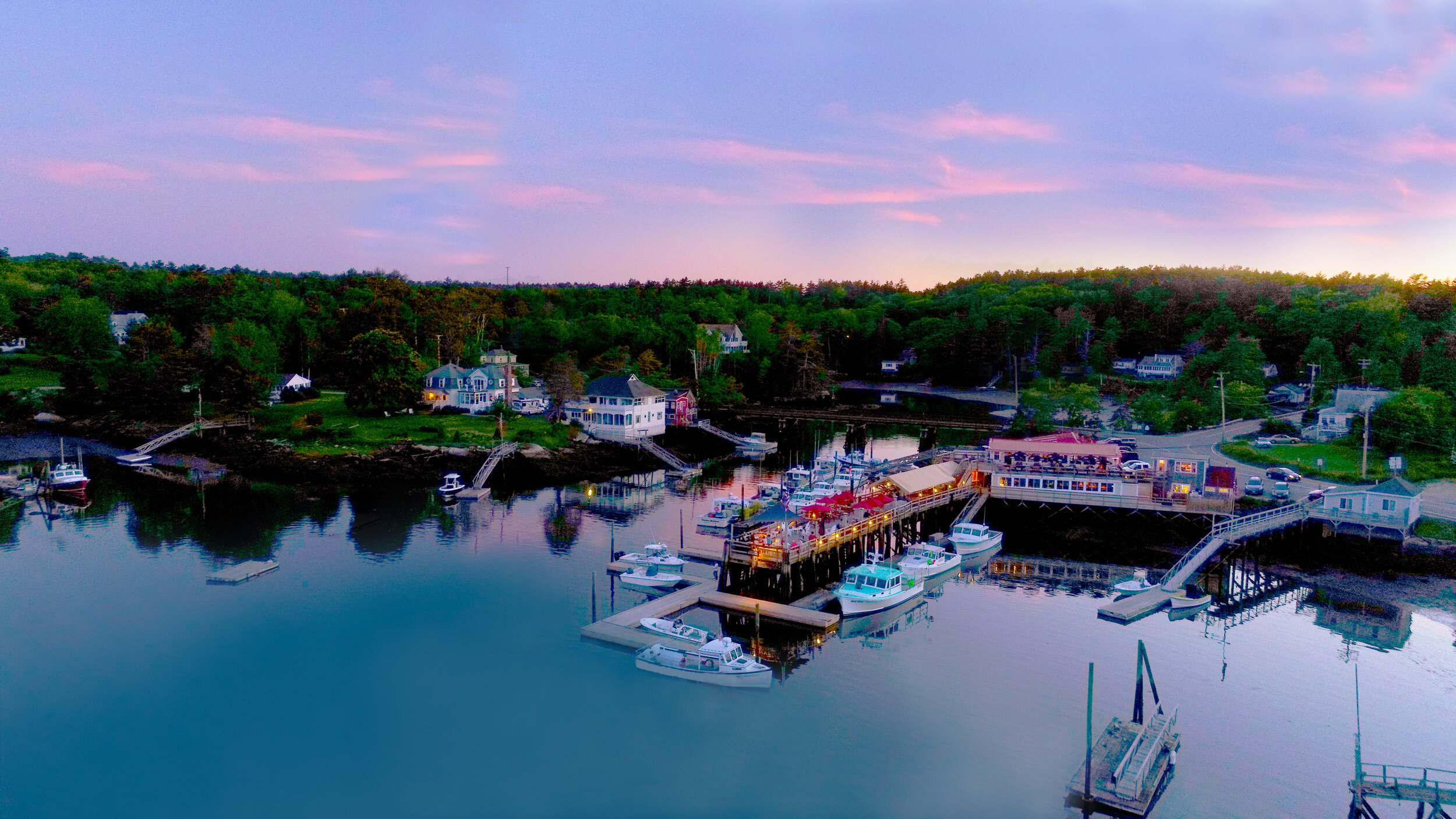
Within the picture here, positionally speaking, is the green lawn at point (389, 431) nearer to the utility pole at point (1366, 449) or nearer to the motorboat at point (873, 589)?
the motorboat at point (873, 589)

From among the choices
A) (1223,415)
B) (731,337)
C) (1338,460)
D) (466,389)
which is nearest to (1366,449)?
(1338,460)

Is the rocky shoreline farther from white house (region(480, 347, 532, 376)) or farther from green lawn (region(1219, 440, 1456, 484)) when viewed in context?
green lawn (region(1219, 440, 1456, 484))

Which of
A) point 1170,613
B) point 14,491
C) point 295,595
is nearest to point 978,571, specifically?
point 1170,613

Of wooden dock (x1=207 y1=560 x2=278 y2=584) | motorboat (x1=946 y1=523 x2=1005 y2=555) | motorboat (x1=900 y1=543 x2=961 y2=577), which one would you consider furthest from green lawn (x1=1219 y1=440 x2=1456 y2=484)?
wooden dock (x1=207 y1=560 x2=278 y2=584)

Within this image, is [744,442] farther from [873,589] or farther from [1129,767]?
[1129,767]

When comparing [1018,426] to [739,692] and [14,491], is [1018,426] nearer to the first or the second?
[739,692]

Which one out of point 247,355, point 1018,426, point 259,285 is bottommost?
point 1018,426
